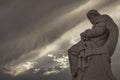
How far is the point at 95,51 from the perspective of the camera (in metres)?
27.6

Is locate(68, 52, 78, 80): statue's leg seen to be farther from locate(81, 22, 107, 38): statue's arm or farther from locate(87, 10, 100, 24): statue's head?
locate(87, 10, 100, 24): statue's head

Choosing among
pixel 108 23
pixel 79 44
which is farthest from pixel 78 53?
pixel 108 23

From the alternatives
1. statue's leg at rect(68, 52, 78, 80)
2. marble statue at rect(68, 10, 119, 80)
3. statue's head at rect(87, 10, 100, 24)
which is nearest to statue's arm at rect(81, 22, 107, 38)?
marble statue at rect(68, 10, 119, 80)

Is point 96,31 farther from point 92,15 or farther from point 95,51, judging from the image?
point 92,15

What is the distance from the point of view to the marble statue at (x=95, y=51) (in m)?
27.3

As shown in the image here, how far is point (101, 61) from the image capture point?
2742 centimetres

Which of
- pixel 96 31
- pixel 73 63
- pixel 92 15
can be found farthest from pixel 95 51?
pixel 92 15

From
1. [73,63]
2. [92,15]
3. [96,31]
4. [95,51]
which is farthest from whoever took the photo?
[92,15]

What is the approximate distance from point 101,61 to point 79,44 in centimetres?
196

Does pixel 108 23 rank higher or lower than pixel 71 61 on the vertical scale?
higher

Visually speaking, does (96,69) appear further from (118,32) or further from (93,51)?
(118,32)

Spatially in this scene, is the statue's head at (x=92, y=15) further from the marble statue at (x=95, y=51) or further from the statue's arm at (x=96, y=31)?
the statue's arm at (x=96, y=31)

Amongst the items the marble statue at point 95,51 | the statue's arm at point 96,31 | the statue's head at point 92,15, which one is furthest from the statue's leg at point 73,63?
the statue's head at point 92,15

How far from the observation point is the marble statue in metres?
27.3
